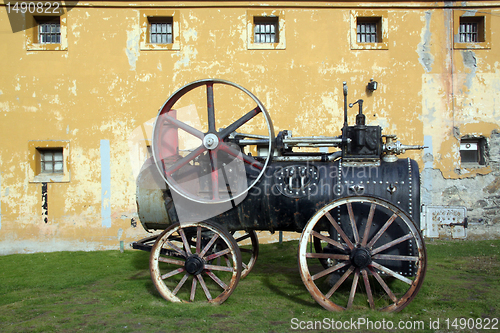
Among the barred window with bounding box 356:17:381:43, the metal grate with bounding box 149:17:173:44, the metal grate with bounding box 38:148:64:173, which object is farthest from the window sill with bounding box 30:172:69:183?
the barred window with bounding box 356:17:381:43

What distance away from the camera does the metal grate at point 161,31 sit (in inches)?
347

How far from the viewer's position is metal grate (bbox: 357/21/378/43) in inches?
345

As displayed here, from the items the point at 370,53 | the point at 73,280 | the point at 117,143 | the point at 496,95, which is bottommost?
the point at 73,280

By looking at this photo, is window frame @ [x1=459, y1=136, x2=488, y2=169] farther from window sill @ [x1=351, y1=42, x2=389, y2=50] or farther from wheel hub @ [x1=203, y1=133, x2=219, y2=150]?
wheel hub @ [x1=203, y1=133, x2=219, y2=150]

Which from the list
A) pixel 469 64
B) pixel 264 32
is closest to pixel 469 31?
pixel 469 64

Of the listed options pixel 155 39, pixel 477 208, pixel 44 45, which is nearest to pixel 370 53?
pixel 477 208

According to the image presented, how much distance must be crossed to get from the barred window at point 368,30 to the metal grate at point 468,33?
5.95 feet

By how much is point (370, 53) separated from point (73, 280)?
23.4 ft

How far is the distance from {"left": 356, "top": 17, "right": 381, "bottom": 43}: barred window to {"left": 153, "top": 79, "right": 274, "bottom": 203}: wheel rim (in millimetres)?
5041

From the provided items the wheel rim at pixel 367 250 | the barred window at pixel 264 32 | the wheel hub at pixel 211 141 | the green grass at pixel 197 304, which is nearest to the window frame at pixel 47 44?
the barred window at pixel 264 32

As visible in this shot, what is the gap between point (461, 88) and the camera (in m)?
8.52

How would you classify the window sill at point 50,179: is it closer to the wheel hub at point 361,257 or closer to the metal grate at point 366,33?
the wheel hub at point 361,257

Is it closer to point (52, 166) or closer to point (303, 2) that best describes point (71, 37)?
point (52, 166)

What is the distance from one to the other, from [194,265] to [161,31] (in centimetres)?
613
